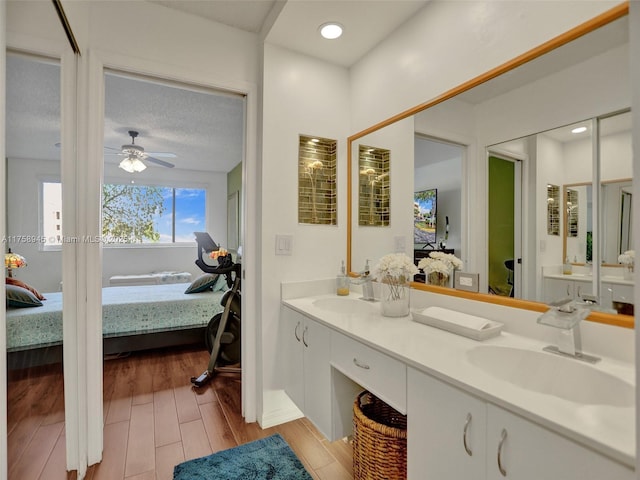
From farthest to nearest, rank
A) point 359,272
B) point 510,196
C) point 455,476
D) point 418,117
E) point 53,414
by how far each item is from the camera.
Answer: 1. point 359,272
2. point 418,117
3. point 53,414
4. point 510,196
5. point 455,476

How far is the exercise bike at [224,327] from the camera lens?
2.89 metres

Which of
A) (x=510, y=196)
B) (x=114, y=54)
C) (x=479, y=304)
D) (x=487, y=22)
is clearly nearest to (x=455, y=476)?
(x=479, y=304)

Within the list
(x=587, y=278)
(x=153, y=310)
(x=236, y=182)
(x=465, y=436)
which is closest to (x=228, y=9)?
(x=587, y=278)

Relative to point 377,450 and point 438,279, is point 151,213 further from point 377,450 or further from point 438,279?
point 377,450

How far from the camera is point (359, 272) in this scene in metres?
2.35

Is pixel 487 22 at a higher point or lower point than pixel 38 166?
higher

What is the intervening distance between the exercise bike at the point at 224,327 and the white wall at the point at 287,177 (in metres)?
0.81

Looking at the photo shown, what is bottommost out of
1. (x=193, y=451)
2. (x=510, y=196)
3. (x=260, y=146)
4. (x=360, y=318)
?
(x=193, y=451)

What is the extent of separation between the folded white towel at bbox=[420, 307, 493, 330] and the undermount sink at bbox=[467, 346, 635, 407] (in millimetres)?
137

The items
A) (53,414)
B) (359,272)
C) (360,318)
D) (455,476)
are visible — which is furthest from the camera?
(359,272)

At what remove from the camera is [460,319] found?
1.44m

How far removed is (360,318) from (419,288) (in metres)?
0.41

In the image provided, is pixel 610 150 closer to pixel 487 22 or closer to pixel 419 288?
pixel 487 22

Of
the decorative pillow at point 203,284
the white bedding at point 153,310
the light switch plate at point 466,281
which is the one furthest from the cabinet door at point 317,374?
the decorative pillow at point 203,284
